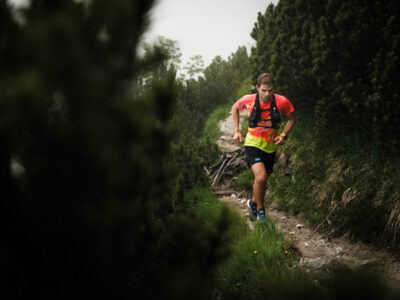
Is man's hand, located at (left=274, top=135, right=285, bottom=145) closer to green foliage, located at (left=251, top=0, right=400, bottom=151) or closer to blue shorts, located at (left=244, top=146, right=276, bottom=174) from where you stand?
blue shorts, located at (left=244, top=146, right=276, bottom=174)

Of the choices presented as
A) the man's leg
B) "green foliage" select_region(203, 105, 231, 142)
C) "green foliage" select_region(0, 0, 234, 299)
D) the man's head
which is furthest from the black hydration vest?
"green foliage" select_region(203, 105, 231, 142)

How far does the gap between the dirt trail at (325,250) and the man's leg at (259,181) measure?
0.45 meters

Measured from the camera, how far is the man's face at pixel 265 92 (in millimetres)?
4341

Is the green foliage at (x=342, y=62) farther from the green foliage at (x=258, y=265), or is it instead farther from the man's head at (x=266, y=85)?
the green foliage at (x=258, y=265)

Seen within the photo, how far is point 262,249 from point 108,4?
315 centimetres

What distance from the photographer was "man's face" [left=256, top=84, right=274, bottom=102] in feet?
14.2

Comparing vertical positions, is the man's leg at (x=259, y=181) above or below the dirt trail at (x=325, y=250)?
→ above

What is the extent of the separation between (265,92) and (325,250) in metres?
2.49

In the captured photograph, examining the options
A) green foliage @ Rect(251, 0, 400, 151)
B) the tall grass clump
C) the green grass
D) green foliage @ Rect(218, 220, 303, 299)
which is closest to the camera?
the green grass

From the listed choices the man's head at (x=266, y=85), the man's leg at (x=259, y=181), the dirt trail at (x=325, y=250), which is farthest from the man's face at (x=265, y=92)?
the dirt trail at (x=325, y=250)

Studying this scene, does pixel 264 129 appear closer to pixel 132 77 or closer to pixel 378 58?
pixel 378 58

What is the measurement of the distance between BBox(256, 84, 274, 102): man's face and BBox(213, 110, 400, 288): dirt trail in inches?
80.7

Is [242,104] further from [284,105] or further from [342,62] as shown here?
[342,62]

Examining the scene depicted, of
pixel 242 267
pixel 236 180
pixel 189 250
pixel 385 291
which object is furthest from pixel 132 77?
pixel 236 180
